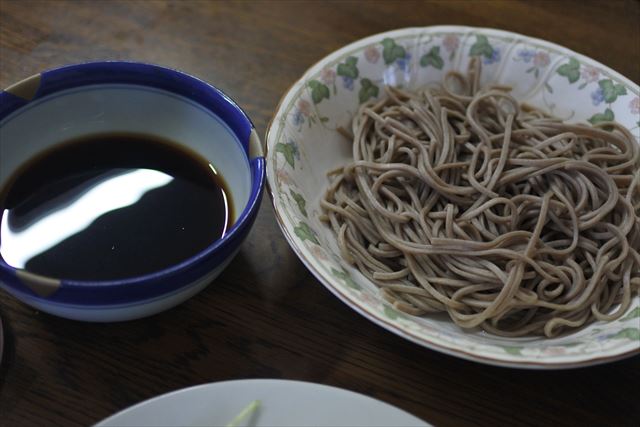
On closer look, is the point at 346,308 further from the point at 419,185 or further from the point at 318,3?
the point at 318,3

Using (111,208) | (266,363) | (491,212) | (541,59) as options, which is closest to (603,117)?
(541,59)

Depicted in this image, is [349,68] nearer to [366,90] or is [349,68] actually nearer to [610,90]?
[366,90]

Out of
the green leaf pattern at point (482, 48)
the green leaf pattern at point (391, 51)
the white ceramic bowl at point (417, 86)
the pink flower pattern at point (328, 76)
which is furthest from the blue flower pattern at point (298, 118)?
the green leaf pattern at point (482, 48)

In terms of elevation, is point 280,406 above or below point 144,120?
below

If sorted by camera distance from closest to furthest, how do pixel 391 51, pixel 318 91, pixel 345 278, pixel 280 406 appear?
pixel 280 406 → pixel 345 278 → pixel 318 91 → pixel 391 51

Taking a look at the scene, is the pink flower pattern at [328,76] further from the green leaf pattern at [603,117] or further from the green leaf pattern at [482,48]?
the green leaf pattern at [603,117]

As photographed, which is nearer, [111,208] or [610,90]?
[111,208]

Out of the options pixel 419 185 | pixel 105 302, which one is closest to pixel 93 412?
pixel 105 302

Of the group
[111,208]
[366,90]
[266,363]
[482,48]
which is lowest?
[266,363]
